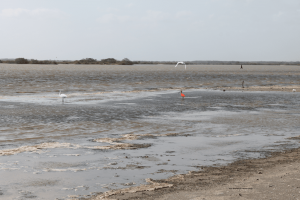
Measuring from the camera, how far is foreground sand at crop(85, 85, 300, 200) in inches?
296

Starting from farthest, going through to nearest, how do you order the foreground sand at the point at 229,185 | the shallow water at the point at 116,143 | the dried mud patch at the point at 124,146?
the dried mud patch at the point at 124,146 → the shallow water at the point at 116,143 → the foreground sand at the point at 229,185

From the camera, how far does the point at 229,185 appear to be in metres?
8.23

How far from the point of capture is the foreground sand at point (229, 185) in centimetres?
751

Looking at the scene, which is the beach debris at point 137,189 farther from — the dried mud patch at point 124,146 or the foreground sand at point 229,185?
the dried mud patch at point 124,146

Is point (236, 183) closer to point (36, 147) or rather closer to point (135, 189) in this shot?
point (135, 189)

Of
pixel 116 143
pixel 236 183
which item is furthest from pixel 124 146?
pixel 236 183

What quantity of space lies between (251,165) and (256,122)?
8702mm

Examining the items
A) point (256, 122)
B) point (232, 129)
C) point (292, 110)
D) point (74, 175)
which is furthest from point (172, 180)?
point (292, 110)

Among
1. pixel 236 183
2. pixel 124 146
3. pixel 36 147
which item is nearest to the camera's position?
pixel 236 183

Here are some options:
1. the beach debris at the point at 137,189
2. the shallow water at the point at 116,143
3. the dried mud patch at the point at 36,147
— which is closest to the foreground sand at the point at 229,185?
the beach debris at the point at 137,189

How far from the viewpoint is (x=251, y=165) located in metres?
10.1

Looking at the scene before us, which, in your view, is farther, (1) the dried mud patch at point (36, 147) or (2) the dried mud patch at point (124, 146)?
(2) the dried mud patch at point (124, 146)

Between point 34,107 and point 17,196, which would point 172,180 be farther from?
point 34,107

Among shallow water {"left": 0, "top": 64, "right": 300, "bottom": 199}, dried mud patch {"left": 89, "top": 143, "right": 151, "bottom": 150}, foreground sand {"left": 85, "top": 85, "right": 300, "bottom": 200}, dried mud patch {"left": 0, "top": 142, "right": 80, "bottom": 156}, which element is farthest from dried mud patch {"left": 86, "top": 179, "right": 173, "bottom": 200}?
dried mud patch {"left": 0, "top": 142, "right": 80, "bottom": 156}
